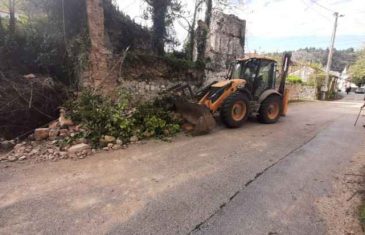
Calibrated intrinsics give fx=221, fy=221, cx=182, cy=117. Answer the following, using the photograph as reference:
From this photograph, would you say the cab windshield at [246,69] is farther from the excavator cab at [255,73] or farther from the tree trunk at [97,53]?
the tree trunk at [97,53]

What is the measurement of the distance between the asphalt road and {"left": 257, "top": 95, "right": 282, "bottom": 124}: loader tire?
6.35ft

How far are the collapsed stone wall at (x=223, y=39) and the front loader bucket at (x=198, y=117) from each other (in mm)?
4172

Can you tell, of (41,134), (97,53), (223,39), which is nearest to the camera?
(41,134)

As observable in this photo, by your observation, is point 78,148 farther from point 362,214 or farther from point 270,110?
point 270,110

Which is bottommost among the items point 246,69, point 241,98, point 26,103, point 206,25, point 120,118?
point 120,118

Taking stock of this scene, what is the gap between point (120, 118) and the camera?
4.86 m

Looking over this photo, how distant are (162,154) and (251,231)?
2.27 m

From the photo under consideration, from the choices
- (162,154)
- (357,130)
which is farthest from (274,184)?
(357,130)

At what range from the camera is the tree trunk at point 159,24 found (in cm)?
832

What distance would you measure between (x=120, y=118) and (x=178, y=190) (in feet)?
8.36

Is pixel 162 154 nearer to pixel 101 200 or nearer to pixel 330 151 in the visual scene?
pixel 101 200

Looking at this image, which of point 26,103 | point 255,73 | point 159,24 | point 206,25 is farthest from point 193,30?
point 26,103

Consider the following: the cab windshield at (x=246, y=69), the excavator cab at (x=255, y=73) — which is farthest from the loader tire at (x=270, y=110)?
the cab windshield at (x=246, y=69)

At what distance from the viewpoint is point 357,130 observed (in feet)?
20.7
